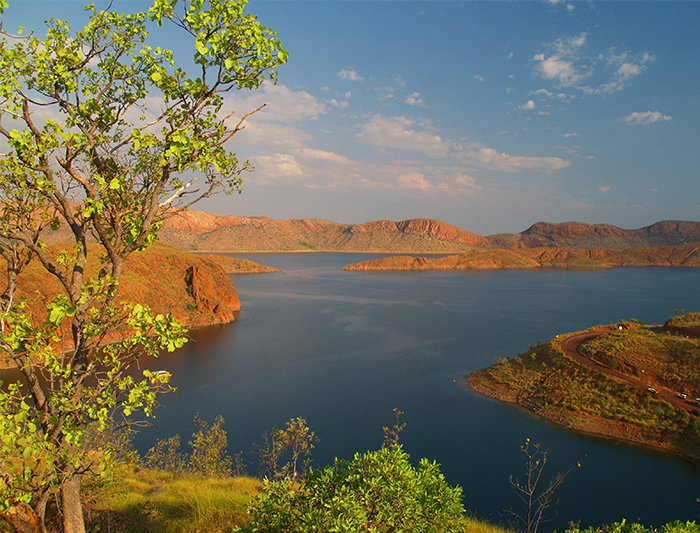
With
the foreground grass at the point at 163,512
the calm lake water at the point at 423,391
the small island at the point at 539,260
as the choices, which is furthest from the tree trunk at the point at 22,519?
the small island at the point at 539,260

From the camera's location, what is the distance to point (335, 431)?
99.2 feet

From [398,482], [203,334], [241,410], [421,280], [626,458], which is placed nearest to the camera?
[398,482]

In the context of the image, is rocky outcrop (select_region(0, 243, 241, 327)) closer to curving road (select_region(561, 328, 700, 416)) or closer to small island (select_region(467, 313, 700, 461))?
small island (select_region(467, 313, 700, 461))

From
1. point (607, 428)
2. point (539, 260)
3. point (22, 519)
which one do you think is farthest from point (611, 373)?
point (539, 260)

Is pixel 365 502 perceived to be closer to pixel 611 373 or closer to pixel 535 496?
pixel 535 496

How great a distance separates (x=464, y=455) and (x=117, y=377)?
28.0m

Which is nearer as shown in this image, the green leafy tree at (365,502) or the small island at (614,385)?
A: the green leafy tree at (365,502)

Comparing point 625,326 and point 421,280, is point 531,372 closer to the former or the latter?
point 625,326

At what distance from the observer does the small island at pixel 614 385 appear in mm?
30078

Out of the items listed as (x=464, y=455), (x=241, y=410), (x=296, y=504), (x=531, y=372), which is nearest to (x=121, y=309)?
(x=296, y=504)

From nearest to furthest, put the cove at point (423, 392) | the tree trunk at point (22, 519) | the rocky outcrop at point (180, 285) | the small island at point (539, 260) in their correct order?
the tree trunk at point (22, 519), the cove at point (423, 392), the rocky outcrop at point (180, 285), the small island at point (539, 260)

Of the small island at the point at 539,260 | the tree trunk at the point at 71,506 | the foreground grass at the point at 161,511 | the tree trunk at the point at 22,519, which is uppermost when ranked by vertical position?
the small island at the point at 539,260

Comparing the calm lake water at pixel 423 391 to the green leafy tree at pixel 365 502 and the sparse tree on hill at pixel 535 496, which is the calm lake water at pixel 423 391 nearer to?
the sparse tree on hill at pixel 535 496

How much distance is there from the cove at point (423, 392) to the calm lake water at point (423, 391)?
141mm
